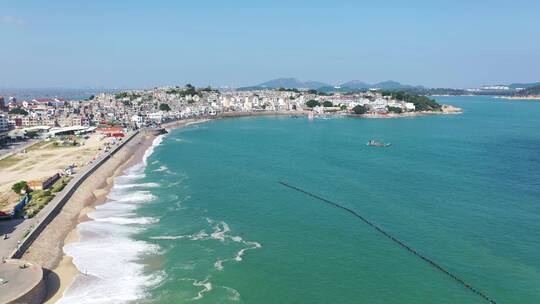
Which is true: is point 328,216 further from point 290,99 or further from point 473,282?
point 290,99

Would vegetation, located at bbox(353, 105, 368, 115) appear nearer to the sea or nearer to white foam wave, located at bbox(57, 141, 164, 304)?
the sea

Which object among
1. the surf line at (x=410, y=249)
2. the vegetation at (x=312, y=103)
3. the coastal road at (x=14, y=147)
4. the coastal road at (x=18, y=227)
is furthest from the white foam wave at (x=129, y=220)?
the vegetation at (x=312, y=103)

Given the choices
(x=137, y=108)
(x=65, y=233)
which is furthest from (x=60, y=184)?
(x=137, y=108)

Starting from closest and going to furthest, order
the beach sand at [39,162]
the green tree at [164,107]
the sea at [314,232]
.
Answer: the sea at [314,232] < the beach sand at [39,162] < the green tree at [164,107]

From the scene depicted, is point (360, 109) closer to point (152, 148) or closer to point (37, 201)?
point (152, 148)

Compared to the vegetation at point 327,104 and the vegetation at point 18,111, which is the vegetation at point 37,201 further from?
the vegetation at point 327,104

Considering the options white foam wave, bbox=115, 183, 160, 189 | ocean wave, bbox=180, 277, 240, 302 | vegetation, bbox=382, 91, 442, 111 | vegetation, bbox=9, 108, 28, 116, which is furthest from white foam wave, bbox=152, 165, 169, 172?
vegetation, bbox=382, 91, 442, 111
